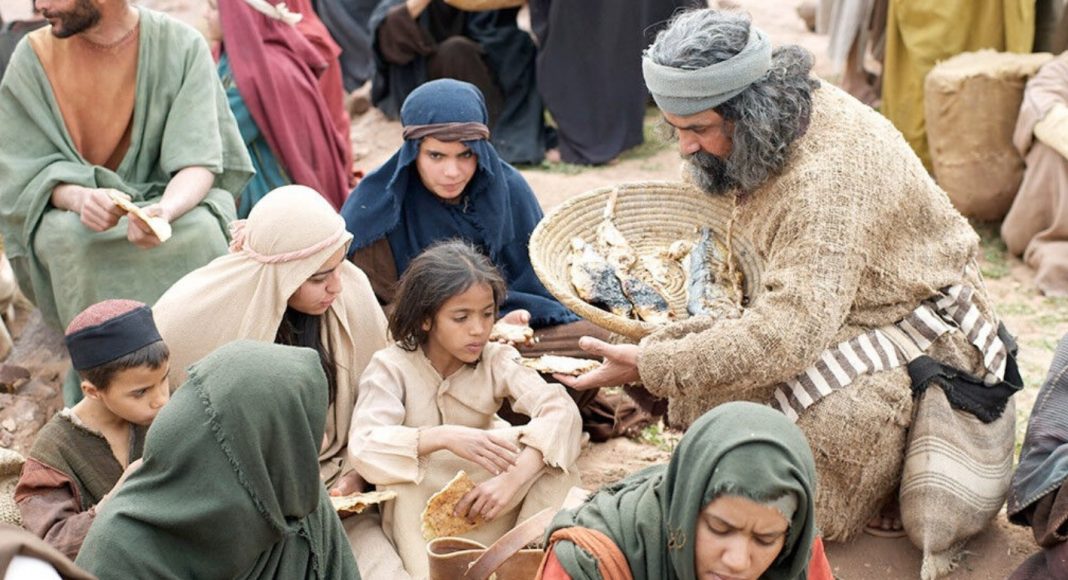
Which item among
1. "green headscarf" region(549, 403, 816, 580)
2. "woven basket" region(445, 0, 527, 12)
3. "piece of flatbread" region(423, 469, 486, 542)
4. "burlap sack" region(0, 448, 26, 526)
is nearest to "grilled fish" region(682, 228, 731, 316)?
"piece of flatbread" region(423, 469, 486, 542)

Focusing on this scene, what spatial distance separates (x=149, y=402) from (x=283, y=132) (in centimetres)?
294

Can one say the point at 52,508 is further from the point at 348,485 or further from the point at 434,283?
the point at 434,283

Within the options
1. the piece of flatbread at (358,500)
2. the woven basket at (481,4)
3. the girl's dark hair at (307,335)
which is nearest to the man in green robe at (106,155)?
the girl's dark hair at (307,335)

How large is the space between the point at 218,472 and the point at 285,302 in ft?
4.22

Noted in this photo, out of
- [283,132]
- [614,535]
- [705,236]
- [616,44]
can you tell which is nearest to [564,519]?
[614,535]

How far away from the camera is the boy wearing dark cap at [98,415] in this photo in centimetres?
336

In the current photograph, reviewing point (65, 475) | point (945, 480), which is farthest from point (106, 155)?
point (945, 480)

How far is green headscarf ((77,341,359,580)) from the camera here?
8.54 ft

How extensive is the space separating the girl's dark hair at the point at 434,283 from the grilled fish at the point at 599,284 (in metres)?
0.42

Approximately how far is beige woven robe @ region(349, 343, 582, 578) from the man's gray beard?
831 mm

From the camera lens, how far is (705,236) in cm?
439

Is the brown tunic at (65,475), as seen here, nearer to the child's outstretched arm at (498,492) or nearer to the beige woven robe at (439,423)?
the beige woven robe at (439,423)

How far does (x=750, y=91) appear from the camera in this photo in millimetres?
3695

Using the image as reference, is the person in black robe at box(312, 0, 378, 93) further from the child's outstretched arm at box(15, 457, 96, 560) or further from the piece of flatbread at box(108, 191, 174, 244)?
the child's outstretched arm at box(15, 457, 96, 560)
